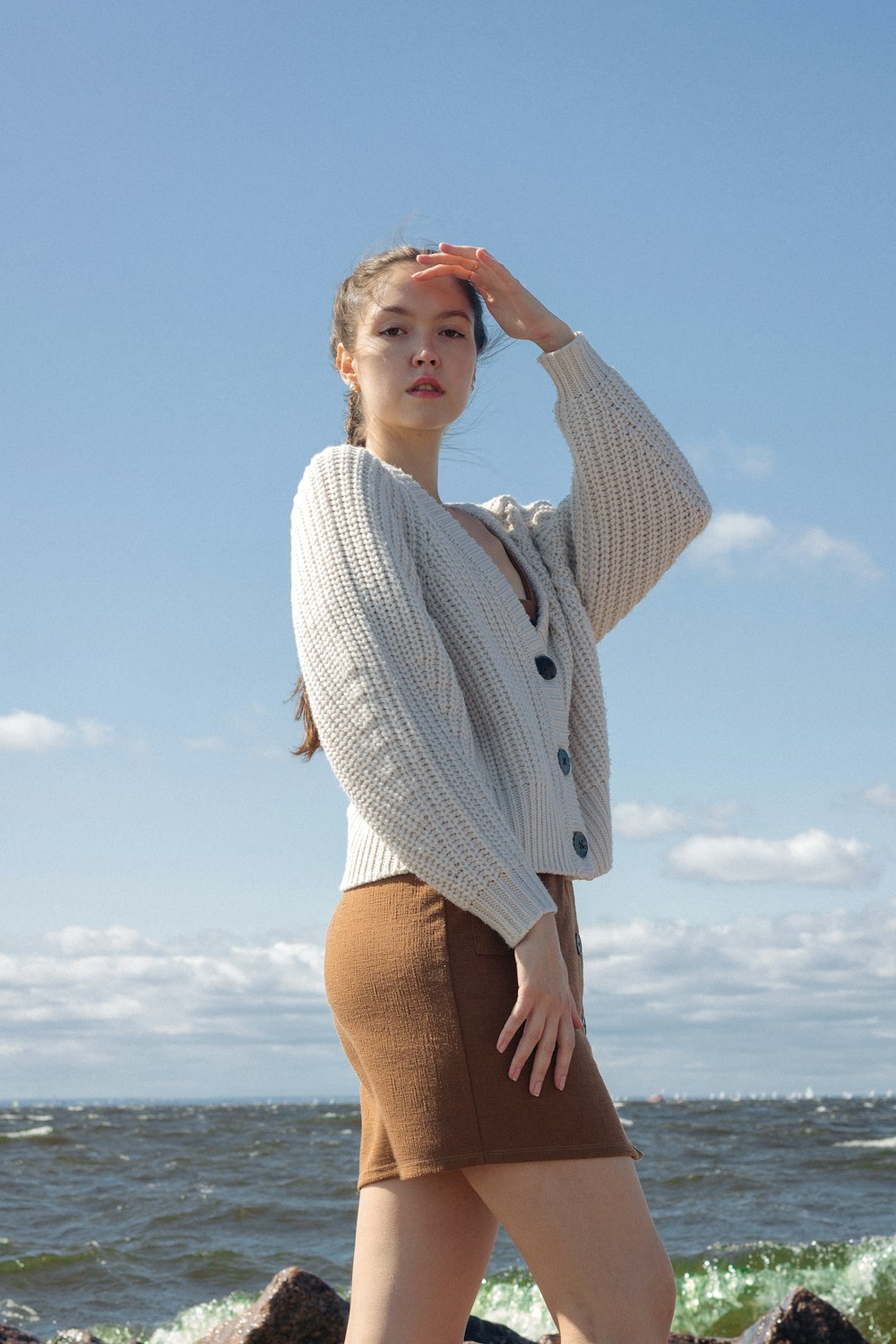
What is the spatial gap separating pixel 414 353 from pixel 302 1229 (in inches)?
420

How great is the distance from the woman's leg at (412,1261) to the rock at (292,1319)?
12.3 ft

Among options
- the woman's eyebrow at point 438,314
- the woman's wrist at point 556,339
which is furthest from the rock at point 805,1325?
the woman's eyebrow at point 438,314

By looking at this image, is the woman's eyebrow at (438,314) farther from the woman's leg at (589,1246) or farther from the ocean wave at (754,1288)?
the ocean wave at (754,1288)

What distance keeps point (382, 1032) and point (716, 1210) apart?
465 inches

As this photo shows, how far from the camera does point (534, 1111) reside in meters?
1.98

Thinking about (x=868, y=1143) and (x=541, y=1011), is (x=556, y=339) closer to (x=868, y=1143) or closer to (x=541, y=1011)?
(x=541, y=1011)

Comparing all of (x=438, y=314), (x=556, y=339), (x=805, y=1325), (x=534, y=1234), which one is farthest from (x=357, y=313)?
Result: (x=805, y=1325)

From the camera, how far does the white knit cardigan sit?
213cm

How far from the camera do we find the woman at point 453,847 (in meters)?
1.97

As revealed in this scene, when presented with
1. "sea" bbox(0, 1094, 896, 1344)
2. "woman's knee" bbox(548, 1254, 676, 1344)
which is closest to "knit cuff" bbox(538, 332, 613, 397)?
"woman's knee" bbox(548, 1254, 676, 1344)

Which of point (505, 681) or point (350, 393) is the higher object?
point (350, 393)

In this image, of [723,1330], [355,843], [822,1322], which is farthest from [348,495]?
[723,1330]

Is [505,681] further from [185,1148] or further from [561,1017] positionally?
[185,1148]

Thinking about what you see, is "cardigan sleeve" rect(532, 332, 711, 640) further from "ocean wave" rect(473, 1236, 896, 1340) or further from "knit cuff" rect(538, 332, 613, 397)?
"ocean wave" rect(473, 1236, 896, 1340)
